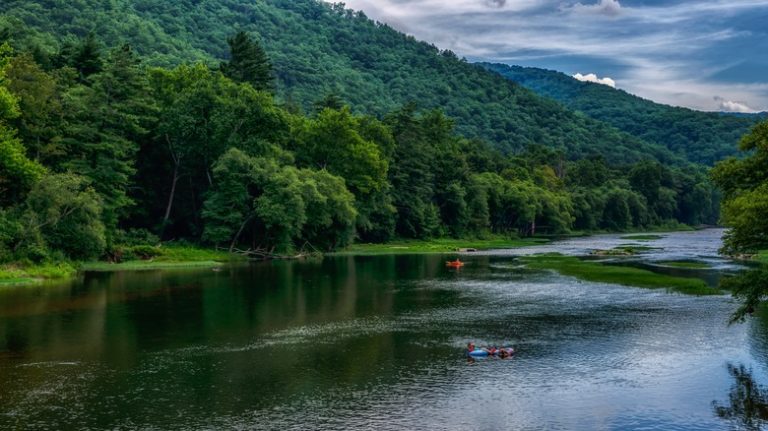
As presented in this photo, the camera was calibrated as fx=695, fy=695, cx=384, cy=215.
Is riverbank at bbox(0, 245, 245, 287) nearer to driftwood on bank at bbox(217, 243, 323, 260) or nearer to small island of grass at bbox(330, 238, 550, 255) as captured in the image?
driftwood on bank at bbox(217, 243, 323, 260)

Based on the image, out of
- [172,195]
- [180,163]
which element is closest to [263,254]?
[172,195]

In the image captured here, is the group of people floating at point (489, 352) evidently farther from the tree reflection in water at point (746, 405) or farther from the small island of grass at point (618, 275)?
the small island of grass at point (618, 275)

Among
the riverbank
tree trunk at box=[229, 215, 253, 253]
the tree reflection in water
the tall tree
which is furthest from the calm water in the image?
the tall tree

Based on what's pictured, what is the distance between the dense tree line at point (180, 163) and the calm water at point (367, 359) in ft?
60.1

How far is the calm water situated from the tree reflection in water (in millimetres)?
142

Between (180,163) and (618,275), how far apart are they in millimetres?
67537

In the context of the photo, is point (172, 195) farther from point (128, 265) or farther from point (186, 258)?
point (128, 265)

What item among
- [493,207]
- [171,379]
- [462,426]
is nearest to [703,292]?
[462,426]

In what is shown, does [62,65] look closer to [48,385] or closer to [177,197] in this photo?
[177,197]

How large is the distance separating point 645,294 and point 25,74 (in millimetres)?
74730

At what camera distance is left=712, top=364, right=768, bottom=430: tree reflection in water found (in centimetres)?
2969

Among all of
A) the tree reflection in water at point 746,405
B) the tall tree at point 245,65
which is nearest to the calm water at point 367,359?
the tree reflection in water at point 746,405

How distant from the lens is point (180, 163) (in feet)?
360

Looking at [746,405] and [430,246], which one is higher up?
[430,246]
